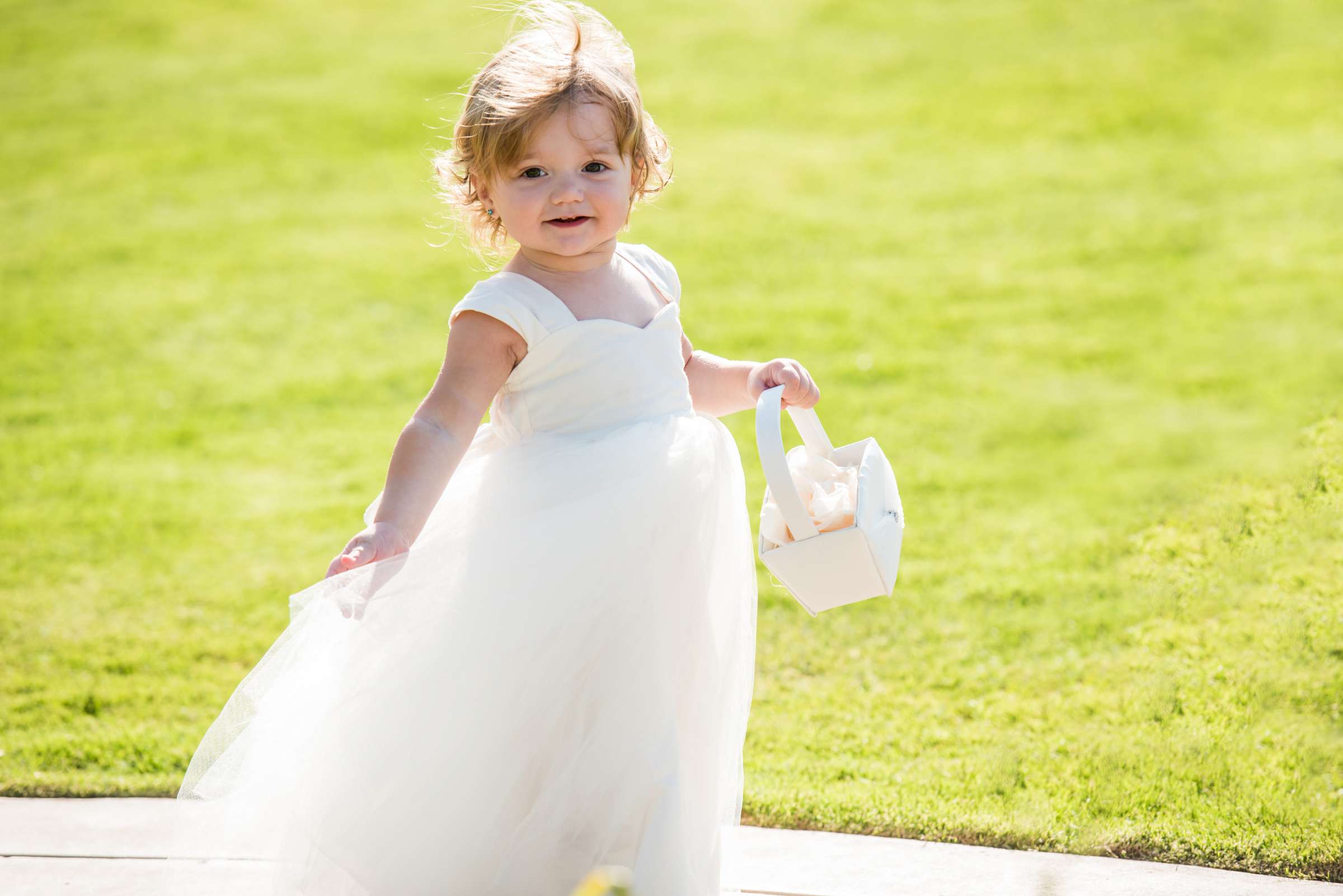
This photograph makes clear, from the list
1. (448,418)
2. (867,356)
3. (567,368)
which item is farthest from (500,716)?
(867,356)

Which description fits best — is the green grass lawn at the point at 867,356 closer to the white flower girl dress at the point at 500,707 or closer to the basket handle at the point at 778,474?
the white flower girl dress at the point at 500,707

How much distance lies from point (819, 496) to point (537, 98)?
0.89m

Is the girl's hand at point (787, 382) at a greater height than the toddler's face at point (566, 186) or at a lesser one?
lesser

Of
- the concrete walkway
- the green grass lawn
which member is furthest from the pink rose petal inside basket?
the green grass lawn

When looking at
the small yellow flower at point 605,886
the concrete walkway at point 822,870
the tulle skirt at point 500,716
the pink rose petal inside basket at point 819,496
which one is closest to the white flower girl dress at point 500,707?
the tulle skirt at point 500,716

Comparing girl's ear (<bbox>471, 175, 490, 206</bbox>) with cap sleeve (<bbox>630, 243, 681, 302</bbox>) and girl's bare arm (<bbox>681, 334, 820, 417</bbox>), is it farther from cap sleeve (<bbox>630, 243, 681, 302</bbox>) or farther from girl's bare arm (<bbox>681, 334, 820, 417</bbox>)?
girl's bare arm (<bbox>681, 334, 820, 417</bbox>)

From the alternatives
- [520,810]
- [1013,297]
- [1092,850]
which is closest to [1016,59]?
[1013,297]

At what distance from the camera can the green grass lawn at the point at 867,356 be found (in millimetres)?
3711

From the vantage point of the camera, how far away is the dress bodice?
248cm

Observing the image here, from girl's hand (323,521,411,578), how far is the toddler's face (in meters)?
0.61

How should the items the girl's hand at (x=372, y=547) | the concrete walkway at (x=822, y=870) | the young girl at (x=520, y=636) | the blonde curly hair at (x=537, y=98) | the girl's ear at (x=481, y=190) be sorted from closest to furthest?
1. the girl's hand at (x=372, y=547)
2. the young girl at (x=520, y=636)
3. the blonde curly hair at (x=537, y=98)
4. the girl's ear at (x=481, y=190)
5. the concrete walkway at (x=822, y=870)

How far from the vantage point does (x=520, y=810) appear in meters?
2.40

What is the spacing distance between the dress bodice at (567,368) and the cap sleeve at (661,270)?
19 centimetres

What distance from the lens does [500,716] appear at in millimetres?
2365
